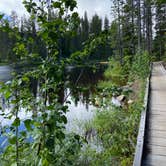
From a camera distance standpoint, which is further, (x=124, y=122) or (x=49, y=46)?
(x=124, y=122)

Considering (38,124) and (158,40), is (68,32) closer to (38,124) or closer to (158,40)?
(38,124)

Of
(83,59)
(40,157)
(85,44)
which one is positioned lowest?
(40,157)

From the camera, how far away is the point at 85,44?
1931mm

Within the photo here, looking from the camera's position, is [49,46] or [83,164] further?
[83,164]

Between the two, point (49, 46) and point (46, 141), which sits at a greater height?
point (49, 46)

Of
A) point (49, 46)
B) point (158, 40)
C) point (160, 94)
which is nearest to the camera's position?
point (49, 46)

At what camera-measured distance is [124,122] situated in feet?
15.5

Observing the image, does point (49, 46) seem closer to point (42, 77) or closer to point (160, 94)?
point (42, 77)

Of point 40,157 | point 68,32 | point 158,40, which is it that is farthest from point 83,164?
point 158,40

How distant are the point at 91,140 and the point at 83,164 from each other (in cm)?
147

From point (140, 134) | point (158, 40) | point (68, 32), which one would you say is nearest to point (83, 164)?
point (140, 134)

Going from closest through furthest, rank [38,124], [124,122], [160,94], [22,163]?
1. [38,124]
2. [22,163]
3. [124,122]
4. [160,94]

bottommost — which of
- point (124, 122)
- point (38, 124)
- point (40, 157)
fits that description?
point (124, 122)

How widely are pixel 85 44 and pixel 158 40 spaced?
1022 inches
